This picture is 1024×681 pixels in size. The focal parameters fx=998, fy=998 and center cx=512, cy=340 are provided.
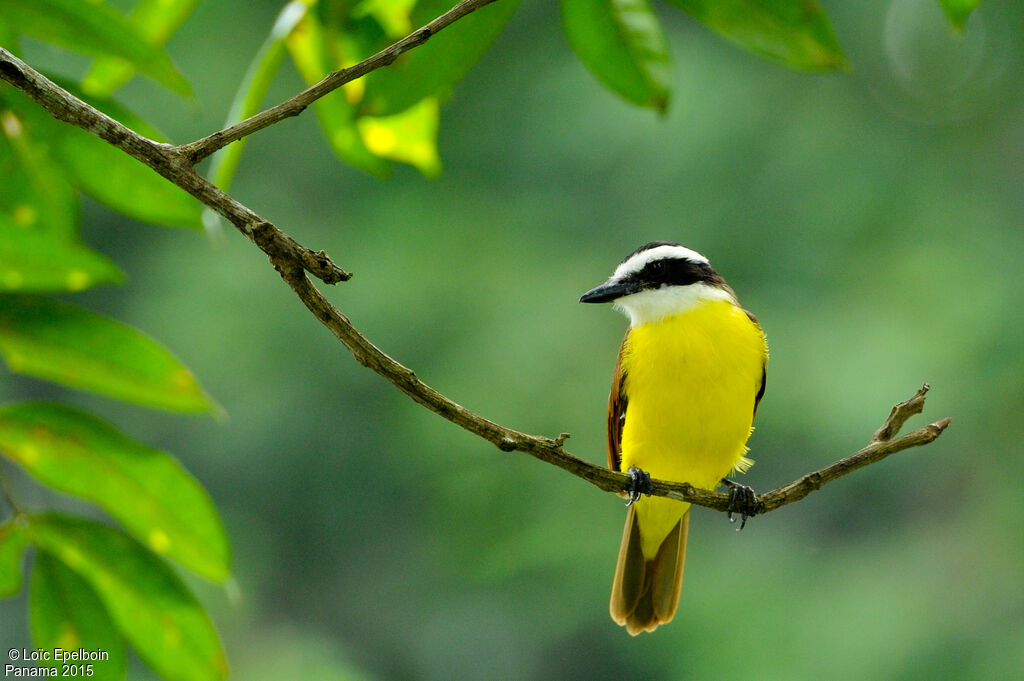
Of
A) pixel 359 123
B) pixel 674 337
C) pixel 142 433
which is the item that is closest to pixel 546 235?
pixel 142 433

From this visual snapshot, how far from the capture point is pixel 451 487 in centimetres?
667

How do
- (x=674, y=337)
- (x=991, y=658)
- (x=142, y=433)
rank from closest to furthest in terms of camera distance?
(x=674, y=337) → (x=991, y=658) → (x=142, y=433)

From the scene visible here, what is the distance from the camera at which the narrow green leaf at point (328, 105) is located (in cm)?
140

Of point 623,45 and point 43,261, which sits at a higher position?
point 623,45

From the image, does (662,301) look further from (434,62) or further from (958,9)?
(958,9)

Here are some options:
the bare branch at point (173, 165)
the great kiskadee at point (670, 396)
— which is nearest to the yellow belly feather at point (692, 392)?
the great kiskadee at point (670, 396)

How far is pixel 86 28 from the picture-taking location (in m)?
1.24

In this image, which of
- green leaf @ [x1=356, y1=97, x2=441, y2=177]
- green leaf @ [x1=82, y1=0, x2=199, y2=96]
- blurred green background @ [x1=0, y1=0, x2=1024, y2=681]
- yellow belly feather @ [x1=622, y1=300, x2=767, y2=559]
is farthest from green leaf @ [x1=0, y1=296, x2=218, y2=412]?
blurred green background @ [x1=0, y1=0, x2=1024, y2=681]

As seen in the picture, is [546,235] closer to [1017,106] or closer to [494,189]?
[494,189]

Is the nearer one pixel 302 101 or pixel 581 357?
pixel 302 101

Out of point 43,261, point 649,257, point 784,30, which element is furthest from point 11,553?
point 649,257

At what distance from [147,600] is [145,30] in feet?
2.55

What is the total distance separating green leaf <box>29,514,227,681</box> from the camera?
137 centimetres

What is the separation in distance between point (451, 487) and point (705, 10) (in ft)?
18.6
